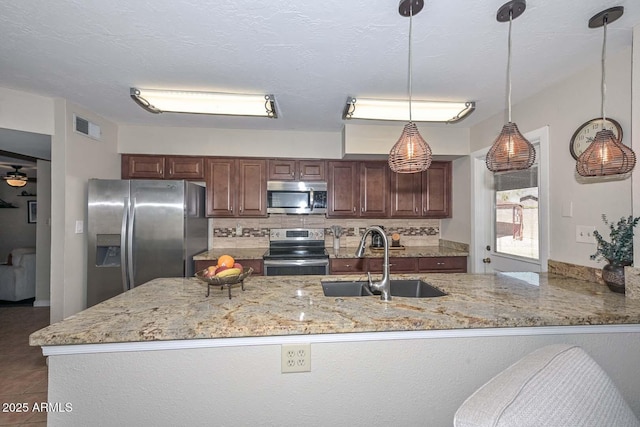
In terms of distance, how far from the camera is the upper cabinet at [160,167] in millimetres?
3379

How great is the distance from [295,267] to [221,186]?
1367 mm

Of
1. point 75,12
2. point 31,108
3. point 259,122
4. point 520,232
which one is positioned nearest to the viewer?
point 75,12

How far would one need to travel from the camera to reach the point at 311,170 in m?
3.59

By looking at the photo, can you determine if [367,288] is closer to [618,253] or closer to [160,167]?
[618,253]

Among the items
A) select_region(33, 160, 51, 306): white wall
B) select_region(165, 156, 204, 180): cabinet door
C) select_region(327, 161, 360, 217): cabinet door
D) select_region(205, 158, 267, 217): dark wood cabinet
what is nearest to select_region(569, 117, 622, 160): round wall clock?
select_region(327, 161, 360, 217): cabinet door

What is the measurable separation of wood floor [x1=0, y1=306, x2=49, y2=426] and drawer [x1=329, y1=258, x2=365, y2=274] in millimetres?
2555

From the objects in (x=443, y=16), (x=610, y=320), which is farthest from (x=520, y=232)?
(x=443, y=16)

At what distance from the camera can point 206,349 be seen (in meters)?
1.15

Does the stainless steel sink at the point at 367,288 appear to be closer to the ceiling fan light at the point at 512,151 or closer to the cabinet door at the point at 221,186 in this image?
the ceiling fan light at the point at 512,151

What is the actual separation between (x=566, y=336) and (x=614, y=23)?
1.70m

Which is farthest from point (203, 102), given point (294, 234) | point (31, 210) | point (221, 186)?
point (31, 210)

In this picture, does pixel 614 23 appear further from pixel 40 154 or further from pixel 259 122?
pixel 40 154

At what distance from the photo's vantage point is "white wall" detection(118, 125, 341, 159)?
3357mm

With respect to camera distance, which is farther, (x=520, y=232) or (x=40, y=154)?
(x=40, y=154)
